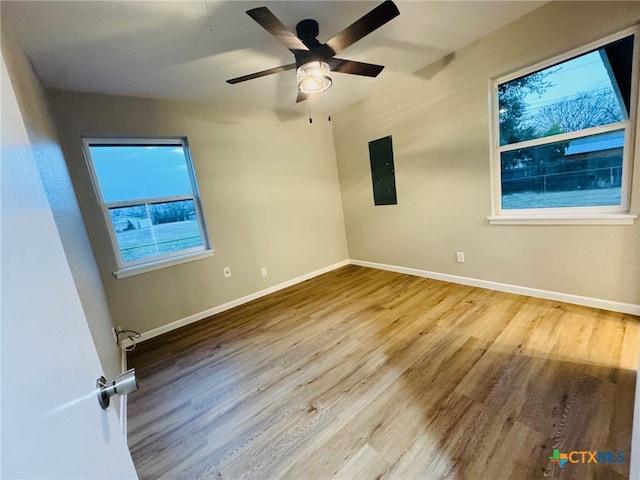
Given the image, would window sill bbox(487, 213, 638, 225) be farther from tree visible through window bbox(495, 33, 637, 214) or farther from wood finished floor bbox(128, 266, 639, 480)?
wood finished floor bbox(128, 266, 639, 480)

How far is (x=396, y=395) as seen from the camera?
1.59 metres

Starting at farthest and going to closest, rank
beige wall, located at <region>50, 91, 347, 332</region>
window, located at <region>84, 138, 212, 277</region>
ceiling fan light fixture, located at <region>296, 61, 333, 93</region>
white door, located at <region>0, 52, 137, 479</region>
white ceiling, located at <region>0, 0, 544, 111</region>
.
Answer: window, located at <region>84, 138, 212, 277</region>
beige wall, located at <region>50, 91, 347, 332</region>
ceiling fan light fixture, located at <region>296, 61, 333, 93</region>
white ceiling, located at <region>0, 0, 544, 111</region>
white door, located at <region>0, 52, 137, 479</region>

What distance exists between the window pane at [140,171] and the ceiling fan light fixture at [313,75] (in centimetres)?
179

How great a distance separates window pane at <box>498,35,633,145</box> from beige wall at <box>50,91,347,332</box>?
7.72 feet

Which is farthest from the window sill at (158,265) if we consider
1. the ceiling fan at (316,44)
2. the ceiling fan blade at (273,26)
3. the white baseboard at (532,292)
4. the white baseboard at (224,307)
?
the white baseboard at (532,292)

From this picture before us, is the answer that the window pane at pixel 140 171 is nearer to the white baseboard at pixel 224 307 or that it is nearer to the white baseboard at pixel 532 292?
the white baseboard at pixel 224 307

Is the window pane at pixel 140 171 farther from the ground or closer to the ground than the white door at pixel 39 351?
farther from the ground

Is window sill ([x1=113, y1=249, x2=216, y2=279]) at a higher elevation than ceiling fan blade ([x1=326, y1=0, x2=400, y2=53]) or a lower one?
lower

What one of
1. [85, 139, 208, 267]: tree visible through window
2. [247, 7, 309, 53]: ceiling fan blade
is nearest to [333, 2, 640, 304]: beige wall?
[247, 7, 309, 53]: ceiling fan blade

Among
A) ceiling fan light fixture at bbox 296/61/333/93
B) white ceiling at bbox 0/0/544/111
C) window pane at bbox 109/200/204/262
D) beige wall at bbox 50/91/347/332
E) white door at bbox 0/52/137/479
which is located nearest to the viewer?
white door at bbox 0/52/137/479

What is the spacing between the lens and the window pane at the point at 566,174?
6.76ft

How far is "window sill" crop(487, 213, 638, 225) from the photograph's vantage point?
200cm

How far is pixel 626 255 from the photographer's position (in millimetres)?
2037

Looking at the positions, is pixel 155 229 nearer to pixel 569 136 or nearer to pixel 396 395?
pixel 396 395
